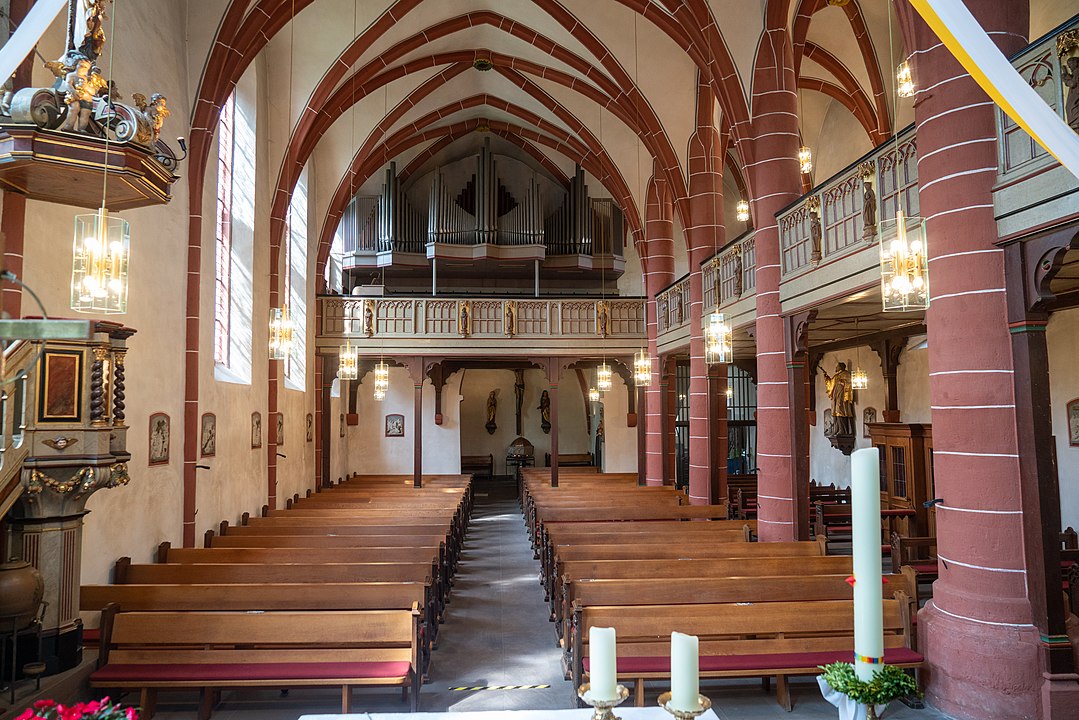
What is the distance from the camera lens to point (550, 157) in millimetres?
22109

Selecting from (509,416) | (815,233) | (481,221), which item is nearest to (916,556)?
(815,233)

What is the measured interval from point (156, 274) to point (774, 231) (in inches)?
335

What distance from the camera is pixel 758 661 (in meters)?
6.15

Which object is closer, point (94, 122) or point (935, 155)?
point (94, 122)

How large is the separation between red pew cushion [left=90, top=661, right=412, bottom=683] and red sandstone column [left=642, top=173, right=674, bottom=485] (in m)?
12.5

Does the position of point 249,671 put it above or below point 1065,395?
below

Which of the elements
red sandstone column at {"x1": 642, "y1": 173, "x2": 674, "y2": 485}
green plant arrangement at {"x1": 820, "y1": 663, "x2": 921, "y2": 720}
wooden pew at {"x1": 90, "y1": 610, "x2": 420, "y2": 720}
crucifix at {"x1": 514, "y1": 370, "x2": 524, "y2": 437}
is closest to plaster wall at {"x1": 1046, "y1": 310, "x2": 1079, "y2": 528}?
red sandstone column at {"x1": 642, "y1": 173, "x2": 674, "y2": 485}

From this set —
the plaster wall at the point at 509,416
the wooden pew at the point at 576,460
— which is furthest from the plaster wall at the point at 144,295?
Answer: the wooden pew at the point at 576,460

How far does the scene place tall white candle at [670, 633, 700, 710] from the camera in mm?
1955

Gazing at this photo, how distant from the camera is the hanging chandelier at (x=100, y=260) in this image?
4.46m

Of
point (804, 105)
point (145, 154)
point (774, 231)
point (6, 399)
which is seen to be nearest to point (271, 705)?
point (6, 399)

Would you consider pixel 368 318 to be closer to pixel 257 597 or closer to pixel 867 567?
pixel 257 597

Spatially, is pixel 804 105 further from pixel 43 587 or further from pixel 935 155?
pixel 43 587

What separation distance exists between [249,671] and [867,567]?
217 inches
